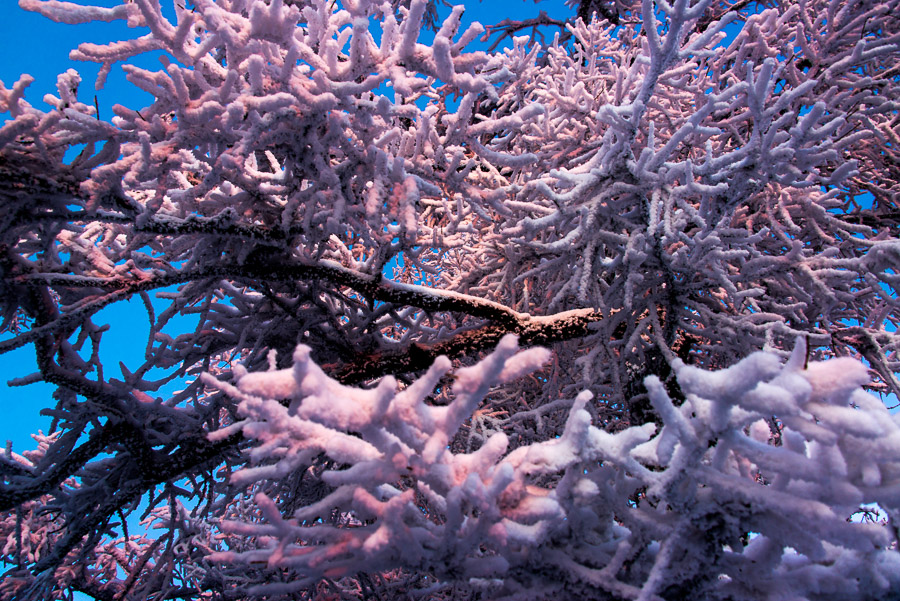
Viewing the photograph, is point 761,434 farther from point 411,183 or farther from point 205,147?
point 205,147

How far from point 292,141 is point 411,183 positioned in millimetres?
584

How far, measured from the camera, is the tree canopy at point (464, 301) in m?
1.11

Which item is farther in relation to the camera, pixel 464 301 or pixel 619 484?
pixel 464 301

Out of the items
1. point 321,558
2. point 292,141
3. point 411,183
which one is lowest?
point 321,558

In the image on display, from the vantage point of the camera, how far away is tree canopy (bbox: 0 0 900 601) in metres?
1.11

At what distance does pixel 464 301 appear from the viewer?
262 centimetres

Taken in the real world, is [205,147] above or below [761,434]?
above

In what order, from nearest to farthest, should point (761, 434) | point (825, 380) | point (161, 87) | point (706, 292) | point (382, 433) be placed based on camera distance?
point (825, 380) < point (382, 433) < point (761, 434) < point (161, 87) < point (706, 292)

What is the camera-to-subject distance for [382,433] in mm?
1143

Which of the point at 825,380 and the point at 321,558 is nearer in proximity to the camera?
the point at 825,380

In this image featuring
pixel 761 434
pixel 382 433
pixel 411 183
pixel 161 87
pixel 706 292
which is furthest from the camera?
pixel 706 292

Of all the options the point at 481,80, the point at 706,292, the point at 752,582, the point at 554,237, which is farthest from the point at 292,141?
the point at 706,292

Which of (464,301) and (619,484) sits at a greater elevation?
(464,301)

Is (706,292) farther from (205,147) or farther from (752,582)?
(205,147)
